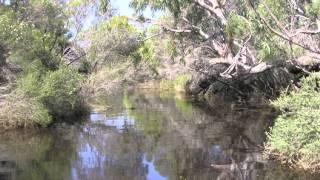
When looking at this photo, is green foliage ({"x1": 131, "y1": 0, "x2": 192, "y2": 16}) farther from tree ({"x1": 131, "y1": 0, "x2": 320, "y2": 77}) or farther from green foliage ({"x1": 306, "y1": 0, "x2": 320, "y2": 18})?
green foliage ({"x1": 306, "y1": 0, "x2": 320, "y2": 18})

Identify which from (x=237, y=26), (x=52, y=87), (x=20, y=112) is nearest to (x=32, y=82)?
(x=52, y=87)

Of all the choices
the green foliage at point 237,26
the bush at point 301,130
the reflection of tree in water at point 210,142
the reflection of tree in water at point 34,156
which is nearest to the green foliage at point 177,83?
the reflection of tree in water at point 210,142

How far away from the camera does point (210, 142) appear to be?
18234mm

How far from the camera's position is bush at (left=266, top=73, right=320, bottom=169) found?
40.1ft

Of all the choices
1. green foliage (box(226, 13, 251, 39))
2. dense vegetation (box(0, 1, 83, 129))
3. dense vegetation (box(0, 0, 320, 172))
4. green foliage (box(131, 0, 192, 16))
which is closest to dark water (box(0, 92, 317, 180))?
dense vegetation (box(0, 1, 83, 129))

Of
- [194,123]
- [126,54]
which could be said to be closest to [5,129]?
[194,123]

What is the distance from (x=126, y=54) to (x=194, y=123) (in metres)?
7.45

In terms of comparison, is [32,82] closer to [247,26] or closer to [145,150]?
Result: [145,150]

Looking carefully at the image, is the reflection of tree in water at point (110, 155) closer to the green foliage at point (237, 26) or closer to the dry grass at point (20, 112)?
the dry grass at point (20, 112)

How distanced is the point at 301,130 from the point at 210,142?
6.27 m

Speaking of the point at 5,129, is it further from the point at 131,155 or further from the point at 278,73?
the point at 278,73

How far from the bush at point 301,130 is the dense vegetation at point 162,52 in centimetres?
3

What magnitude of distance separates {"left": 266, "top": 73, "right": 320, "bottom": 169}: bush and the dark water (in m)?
0.46

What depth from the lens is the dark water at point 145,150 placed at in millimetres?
13406
